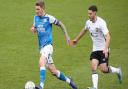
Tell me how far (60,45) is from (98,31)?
613cm

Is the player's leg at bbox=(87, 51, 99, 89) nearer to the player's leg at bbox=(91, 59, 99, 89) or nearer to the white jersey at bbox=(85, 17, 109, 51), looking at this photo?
the player's leg at bbox=(91, 59, 99, 89)

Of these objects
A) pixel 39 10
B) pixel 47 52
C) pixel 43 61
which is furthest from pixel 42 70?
pixel 39 10

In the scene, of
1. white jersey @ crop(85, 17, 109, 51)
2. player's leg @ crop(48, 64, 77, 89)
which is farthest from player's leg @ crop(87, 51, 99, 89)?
player's leg @ crop(48, 64, 77, 89)

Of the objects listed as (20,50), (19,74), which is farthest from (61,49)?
(19,74)

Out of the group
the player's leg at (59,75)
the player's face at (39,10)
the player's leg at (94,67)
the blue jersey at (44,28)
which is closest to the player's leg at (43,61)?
the blue jersey at (44,28)

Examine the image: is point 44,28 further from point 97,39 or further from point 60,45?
point 60,45

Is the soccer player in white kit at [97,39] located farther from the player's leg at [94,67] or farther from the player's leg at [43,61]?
the player's leg at [43,61]

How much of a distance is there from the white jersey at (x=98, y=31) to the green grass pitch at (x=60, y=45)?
1.47 m

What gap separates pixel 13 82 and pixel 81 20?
8864 mm

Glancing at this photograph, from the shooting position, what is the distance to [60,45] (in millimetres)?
20266

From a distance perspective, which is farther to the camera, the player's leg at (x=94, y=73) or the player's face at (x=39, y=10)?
the player's face at (x=39, y=10)

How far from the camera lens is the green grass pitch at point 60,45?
52.6 ft

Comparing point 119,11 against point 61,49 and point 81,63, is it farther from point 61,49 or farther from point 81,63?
point 81,63

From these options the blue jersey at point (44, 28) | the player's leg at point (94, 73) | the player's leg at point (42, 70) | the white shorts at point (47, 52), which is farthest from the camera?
the blue jersey at point (44, 28)
